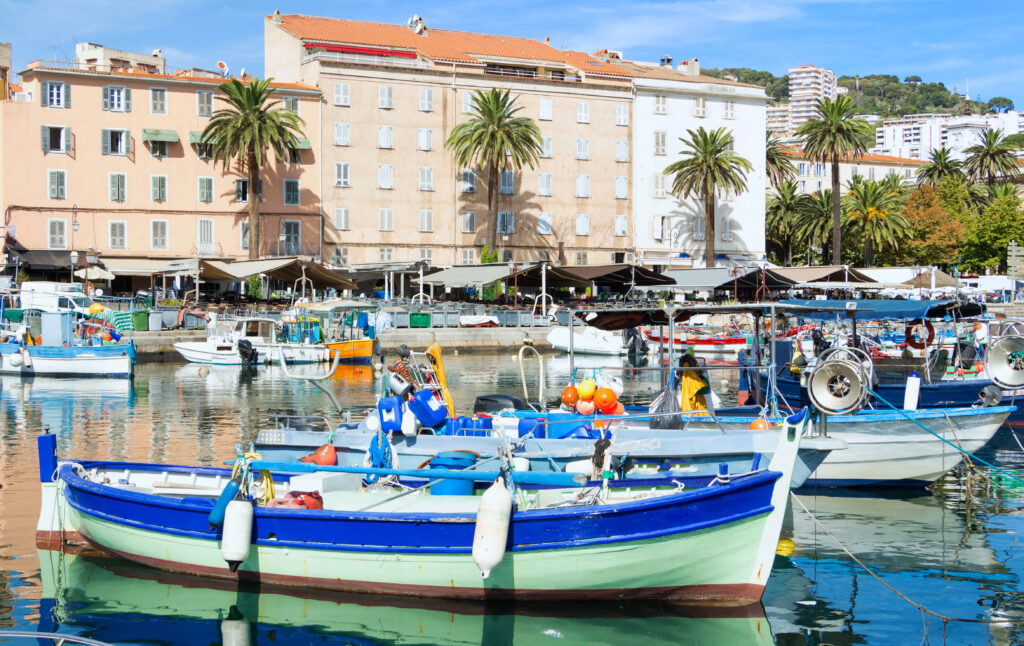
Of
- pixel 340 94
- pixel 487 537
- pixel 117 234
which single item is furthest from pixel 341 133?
pixel 487 537

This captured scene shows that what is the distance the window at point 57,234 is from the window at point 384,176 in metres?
17.3

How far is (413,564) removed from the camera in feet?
37.4

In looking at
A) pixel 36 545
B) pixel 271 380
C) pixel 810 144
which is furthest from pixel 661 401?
pixel 810 144

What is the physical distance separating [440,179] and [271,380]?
28.5m

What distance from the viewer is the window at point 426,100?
6172cm

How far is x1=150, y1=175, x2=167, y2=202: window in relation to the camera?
56781mm

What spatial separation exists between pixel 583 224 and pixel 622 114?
7.64 m

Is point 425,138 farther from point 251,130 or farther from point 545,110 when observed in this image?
point 251,130

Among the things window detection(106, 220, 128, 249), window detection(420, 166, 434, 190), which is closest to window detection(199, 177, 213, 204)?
window detection(106, 220, 128, 249)

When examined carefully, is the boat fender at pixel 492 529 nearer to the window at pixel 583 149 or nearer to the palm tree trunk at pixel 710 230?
the window at pixel 583 149

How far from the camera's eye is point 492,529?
1073 centimetres

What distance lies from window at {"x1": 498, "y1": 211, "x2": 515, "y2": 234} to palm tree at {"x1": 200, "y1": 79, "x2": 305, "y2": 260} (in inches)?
545

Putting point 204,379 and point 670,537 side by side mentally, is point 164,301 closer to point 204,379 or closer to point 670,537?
point 204,379

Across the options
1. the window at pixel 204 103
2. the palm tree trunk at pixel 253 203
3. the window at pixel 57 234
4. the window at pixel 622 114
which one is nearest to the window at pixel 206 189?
the palm tree trunk at pixel 253 203
